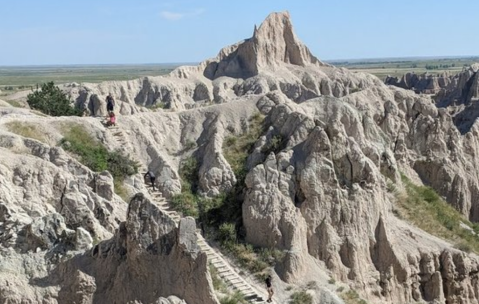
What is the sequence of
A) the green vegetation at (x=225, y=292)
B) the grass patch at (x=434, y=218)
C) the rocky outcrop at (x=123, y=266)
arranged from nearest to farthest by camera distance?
the rocky outcrop at (x=123, y=266), the green vegetation at (x=225, y=292), the grass patch at (x=434, y=218)

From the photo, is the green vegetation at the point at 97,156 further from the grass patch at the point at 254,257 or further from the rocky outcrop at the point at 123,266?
the rocky outcrop at the point at 123,266

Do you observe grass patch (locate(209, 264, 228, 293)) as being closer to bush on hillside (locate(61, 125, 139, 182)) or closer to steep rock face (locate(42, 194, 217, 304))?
steep rock face (locate(42, 194, 217, 304))

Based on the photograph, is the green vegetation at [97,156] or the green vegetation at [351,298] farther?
the green vegetation at [97,156]

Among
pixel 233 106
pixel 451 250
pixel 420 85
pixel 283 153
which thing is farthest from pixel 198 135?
pixel 420 85

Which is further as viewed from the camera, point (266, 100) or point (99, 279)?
point (266, 100)

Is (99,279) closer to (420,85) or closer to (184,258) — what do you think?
(184,258)

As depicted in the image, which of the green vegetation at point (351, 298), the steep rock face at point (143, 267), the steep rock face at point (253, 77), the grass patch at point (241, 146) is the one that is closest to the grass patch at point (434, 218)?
the green vegetation at point (351, 298)

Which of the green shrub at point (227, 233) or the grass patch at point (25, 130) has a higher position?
the grass patch at point (25, 130)

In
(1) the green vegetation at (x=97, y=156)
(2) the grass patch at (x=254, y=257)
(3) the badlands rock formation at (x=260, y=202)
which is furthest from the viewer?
(1) the green vegetation at (x=97, y=156)
